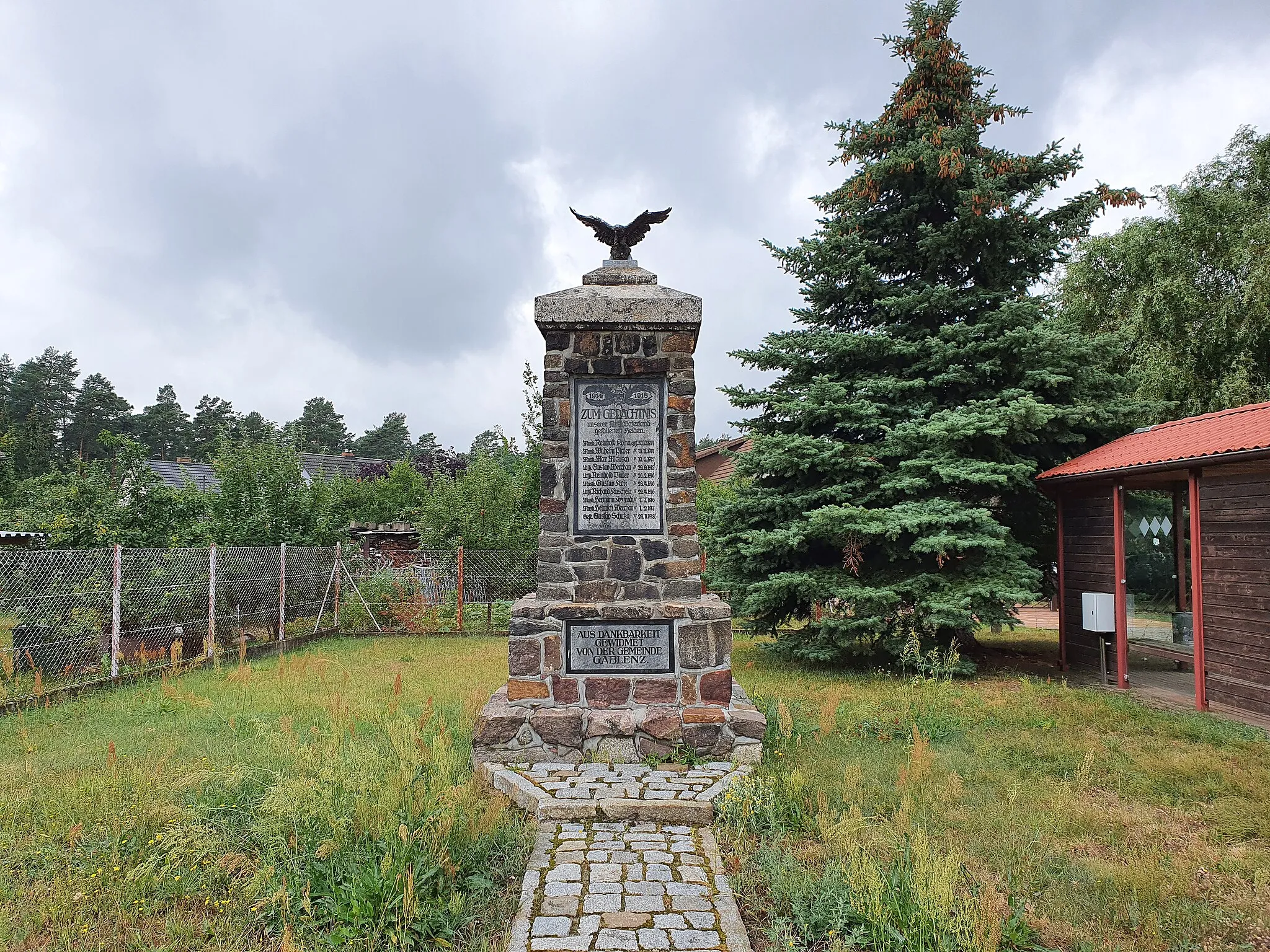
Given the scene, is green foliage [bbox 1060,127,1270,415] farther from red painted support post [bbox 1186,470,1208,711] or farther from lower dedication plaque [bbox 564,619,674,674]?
lower dedication plaque [bbox 564,619,674,674]

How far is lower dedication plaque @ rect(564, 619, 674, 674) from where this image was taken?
523 centimetres

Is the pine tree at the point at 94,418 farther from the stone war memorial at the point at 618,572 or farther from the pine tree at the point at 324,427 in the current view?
the stone war memorial at the point at 618,572

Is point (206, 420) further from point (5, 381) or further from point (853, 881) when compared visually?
point (853, 881)

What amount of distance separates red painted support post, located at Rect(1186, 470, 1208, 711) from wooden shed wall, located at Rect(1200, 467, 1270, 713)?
Result: 0.04 metres

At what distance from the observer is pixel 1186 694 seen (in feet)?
25.4

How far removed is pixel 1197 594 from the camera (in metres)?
7.20

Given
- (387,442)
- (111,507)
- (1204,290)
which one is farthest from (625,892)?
(387,442)

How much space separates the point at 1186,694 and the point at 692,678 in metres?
6.11

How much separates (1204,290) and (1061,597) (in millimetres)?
12039

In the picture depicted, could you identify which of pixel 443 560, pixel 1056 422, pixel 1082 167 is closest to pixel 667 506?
pixel 1056 422

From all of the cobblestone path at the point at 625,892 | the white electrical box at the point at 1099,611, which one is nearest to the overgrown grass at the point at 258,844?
the cobblestone path at the point at 625,892

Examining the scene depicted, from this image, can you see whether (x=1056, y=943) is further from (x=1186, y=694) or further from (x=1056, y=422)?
(x=1056, y=422)

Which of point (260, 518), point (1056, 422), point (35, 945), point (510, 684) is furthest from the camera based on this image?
point (260, 518)

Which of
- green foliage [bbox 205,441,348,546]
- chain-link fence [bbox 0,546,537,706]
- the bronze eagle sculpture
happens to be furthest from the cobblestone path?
green foliage [bbox 205,441,348,546]
